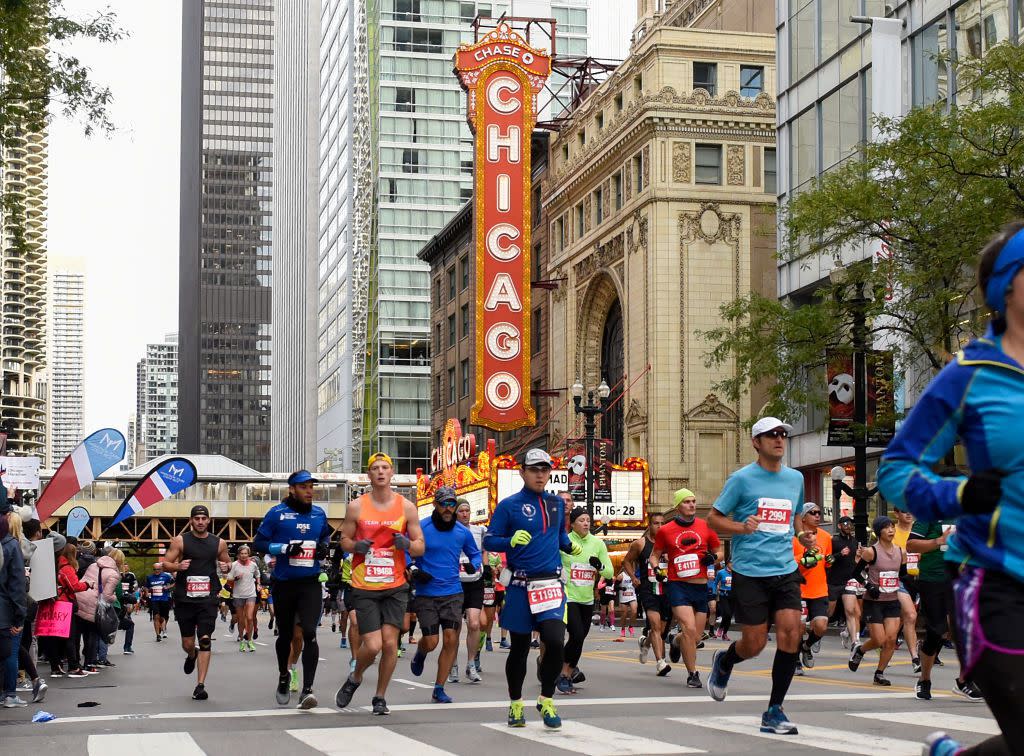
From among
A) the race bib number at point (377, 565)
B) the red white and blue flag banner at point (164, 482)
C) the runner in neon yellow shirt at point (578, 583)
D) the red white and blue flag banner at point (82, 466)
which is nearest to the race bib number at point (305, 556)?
the race bib number at point (377, 565)

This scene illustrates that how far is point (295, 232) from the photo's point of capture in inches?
6496

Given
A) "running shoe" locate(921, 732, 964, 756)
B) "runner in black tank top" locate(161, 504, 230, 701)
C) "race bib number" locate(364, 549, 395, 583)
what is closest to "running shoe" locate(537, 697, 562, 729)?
"race bib number" locate(364, 549, 395, 583)

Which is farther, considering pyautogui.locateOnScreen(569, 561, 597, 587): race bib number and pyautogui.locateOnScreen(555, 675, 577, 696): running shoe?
pyautogui.locateOnScreen(569, 561, 597, 587): race bib number

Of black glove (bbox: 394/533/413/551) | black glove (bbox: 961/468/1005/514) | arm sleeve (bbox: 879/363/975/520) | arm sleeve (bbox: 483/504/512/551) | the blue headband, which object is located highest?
the blue headband

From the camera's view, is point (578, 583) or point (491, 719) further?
point (578, 583)

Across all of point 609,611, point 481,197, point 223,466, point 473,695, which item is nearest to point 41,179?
point 223,466

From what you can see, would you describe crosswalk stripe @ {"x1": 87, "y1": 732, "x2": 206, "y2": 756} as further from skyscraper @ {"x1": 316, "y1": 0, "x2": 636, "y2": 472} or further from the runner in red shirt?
skyscraper @ {"x1": 316, "y1": 0, "x2": 636, "y2": 472}

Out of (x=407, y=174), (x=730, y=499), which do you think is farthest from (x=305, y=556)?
(x=407, y=174)

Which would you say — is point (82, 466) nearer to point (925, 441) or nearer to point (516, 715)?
point (516, 715)

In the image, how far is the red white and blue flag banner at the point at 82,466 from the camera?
24203 mm

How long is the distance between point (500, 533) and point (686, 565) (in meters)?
4.44

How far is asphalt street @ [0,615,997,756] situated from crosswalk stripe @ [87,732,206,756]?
0.5 inches

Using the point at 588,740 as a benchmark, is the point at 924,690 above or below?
below

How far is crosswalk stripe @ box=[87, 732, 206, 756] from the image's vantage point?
10.0 meters
